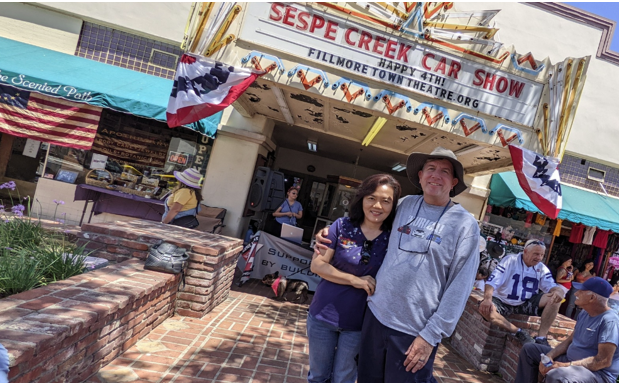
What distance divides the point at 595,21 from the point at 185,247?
1214 centimetres

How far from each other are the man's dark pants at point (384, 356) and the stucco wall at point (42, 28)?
9.90 metres

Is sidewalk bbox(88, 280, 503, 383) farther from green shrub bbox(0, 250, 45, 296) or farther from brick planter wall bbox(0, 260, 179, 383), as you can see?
green shrub bbox(0, 250, 45, 296)

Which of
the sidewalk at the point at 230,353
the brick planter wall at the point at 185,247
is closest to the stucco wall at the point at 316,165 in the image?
the sidewalk at the point at 230,353

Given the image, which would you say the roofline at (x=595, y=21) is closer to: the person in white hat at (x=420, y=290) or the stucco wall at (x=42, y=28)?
the person in white hat at (x=420, y=290)

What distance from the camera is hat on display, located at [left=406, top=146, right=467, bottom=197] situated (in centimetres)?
230

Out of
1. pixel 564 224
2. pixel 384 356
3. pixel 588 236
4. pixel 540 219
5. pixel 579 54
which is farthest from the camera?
pixel 579 54

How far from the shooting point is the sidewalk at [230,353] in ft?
10.8

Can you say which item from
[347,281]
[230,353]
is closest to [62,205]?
[230,353]

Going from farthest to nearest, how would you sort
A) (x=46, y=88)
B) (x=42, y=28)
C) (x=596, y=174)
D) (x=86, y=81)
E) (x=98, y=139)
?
(x=596, y=174) → (x=42, y=28) → (x=98, y=139) → (x=86, y=81) → (x=46, y=88)

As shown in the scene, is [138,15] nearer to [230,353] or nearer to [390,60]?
[390,60]

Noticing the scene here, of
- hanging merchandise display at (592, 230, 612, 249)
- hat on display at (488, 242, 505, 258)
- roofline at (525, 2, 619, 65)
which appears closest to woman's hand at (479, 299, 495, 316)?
hat on display at (488, 242, 505, 258)

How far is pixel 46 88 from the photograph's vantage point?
7.09 m

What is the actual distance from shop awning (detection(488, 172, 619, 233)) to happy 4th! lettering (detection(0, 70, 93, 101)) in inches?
346

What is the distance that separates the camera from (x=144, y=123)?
877 centimetres
